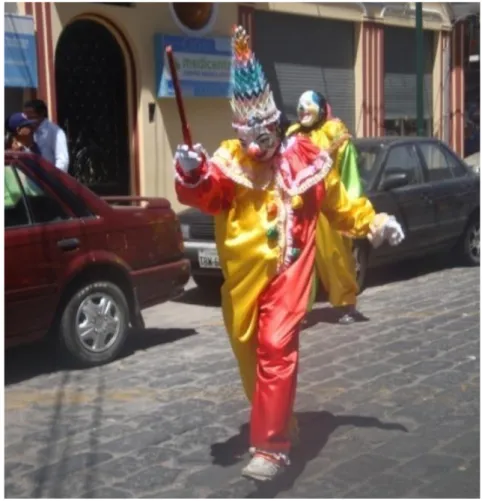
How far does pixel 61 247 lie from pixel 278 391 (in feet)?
8.75

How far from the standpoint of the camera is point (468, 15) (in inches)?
791

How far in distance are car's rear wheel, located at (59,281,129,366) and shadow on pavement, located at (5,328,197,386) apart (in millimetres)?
148

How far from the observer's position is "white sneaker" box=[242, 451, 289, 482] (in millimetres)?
4527

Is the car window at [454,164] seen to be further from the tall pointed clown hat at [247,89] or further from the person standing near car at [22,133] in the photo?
the tall pointed clown hat at [247,89]

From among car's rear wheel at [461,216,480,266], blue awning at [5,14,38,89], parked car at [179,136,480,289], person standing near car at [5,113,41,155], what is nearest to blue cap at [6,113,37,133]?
person standing near car at [5,113,41,155]

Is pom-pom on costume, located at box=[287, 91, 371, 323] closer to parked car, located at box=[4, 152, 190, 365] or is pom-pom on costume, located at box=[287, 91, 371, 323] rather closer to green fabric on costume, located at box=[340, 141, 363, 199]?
green fabric on costume, located at box=[340, 141, 363, 199]

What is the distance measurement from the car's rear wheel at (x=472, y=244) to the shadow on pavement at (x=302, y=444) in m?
5.99

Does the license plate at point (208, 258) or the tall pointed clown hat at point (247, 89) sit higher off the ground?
the tall pointed clown hat at point (247, 89)

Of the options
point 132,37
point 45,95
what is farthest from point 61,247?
point 132,37

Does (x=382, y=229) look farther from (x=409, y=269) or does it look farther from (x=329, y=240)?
(x=409, y=269)

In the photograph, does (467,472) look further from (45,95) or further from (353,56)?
(353,56)

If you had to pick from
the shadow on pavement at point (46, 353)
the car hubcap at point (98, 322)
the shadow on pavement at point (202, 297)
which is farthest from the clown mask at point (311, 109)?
the car hubcap at point (98, 322)

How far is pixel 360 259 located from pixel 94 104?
4.96 metres

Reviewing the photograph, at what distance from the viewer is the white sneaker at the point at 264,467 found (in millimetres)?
4527
